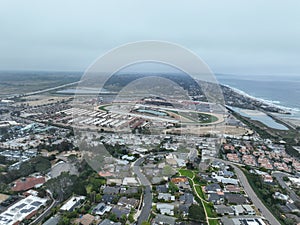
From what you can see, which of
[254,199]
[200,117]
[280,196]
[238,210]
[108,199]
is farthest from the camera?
[200,117]

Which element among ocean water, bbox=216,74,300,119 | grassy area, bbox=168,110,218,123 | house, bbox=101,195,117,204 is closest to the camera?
house, bbox=101,195,117,204

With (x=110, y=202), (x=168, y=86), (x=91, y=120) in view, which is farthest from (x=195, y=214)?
(x=168, y=86)

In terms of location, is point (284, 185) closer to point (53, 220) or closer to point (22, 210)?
point (53, 220)

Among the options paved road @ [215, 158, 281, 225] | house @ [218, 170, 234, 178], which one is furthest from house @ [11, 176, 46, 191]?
paved road @ [215, 158, 281, 225]

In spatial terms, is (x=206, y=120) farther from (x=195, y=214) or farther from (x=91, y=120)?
(x=195, y=214)

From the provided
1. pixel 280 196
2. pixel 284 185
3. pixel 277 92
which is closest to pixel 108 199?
pixel 280 196

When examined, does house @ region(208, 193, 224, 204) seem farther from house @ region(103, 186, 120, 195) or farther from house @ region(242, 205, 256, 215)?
house @ region(103, 186, 120, 195)

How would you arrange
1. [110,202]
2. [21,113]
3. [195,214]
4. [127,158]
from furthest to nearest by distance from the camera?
[21,113] → [127,158] → [110,202] → [195,214]
